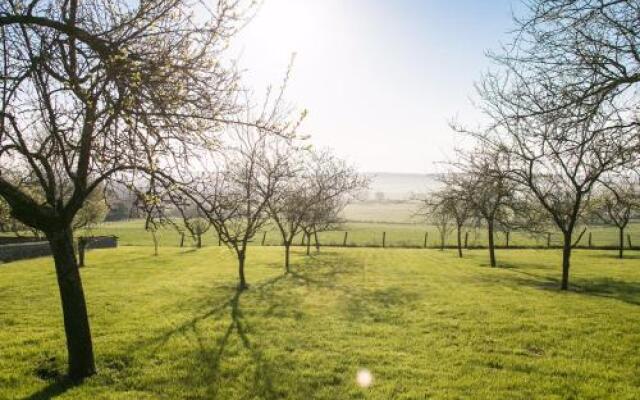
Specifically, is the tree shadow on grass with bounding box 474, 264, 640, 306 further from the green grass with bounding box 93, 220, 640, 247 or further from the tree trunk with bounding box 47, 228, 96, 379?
the green grass with bounding box 93, 220, 640, 247

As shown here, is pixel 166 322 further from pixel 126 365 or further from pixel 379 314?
pixel 379 314

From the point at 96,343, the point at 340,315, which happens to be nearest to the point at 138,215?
the point at 96,343

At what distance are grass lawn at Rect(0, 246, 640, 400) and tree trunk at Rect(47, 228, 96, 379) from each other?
43cm

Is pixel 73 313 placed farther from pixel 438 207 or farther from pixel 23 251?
pixel 438 207

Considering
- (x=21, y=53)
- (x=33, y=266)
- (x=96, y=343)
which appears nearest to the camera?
(x=21, y=53)

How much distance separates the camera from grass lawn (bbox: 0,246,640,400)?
337 inches

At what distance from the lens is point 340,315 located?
14.7 metres

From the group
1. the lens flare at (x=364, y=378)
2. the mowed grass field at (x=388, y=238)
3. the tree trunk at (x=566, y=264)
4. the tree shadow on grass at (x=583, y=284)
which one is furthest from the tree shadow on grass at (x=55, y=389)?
the mowed grass field at (x=388, y=238)

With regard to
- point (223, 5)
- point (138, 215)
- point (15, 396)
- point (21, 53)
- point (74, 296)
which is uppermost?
point (223, 5)

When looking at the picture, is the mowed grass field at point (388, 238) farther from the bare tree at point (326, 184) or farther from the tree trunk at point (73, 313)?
the tree trunk at point (73, 313)

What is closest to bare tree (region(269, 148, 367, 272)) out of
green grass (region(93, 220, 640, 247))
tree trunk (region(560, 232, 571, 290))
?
green grass (region(93, 220, 640, 247))

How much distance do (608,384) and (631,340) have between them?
3918 millimetres

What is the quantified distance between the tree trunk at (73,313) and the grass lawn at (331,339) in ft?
1.40

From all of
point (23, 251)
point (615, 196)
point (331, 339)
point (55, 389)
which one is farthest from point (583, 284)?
point (23, 251)
